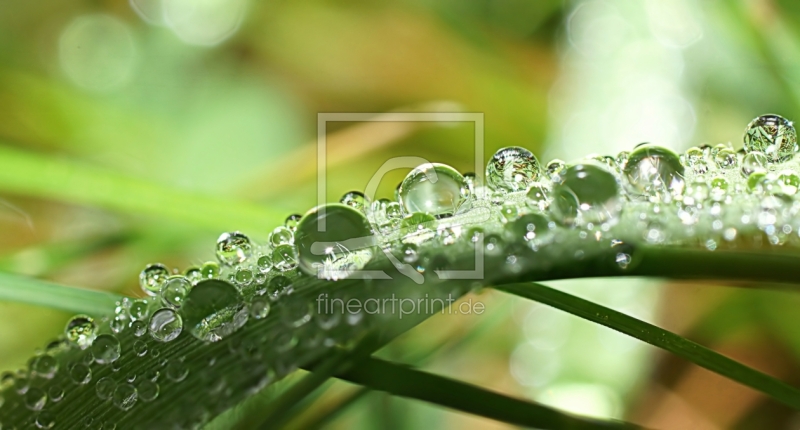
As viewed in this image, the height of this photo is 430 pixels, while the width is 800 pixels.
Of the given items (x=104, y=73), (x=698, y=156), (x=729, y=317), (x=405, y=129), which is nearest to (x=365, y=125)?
(x=405, y=129)

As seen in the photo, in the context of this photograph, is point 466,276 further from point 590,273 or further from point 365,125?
point 365,125

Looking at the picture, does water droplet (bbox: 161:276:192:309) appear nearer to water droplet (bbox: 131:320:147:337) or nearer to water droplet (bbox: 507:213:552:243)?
water droplet (bbox: 131:320:147:337)

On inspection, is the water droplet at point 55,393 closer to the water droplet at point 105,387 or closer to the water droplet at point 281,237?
the water droplet at point 105,387

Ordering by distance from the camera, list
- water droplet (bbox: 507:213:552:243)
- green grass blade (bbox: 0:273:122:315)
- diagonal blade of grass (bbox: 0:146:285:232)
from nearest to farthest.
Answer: water droplet (bbox: 507:213:552:243) < green grass blade (bbox: 0:273:122:315) < diagonal blade of grass (bbox: 0:146:285:232)

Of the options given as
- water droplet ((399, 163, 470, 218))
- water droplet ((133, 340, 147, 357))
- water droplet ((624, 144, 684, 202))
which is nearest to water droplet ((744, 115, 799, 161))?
water droplet ((624, 144, 684, 202))

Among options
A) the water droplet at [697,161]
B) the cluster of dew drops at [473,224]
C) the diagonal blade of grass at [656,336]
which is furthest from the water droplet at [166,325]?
the water droplet at [697,161]

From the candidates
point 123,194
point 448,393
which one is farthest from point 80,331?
point 123,194

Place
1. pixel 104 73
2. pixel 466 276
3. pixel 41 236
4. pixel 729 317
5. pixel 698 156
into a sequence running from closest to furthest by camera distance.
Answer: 1. pixel 466 276
2. pixel 698 156
3. pixel 729 317
4. pixel 41 236
5. pixel 104 73
